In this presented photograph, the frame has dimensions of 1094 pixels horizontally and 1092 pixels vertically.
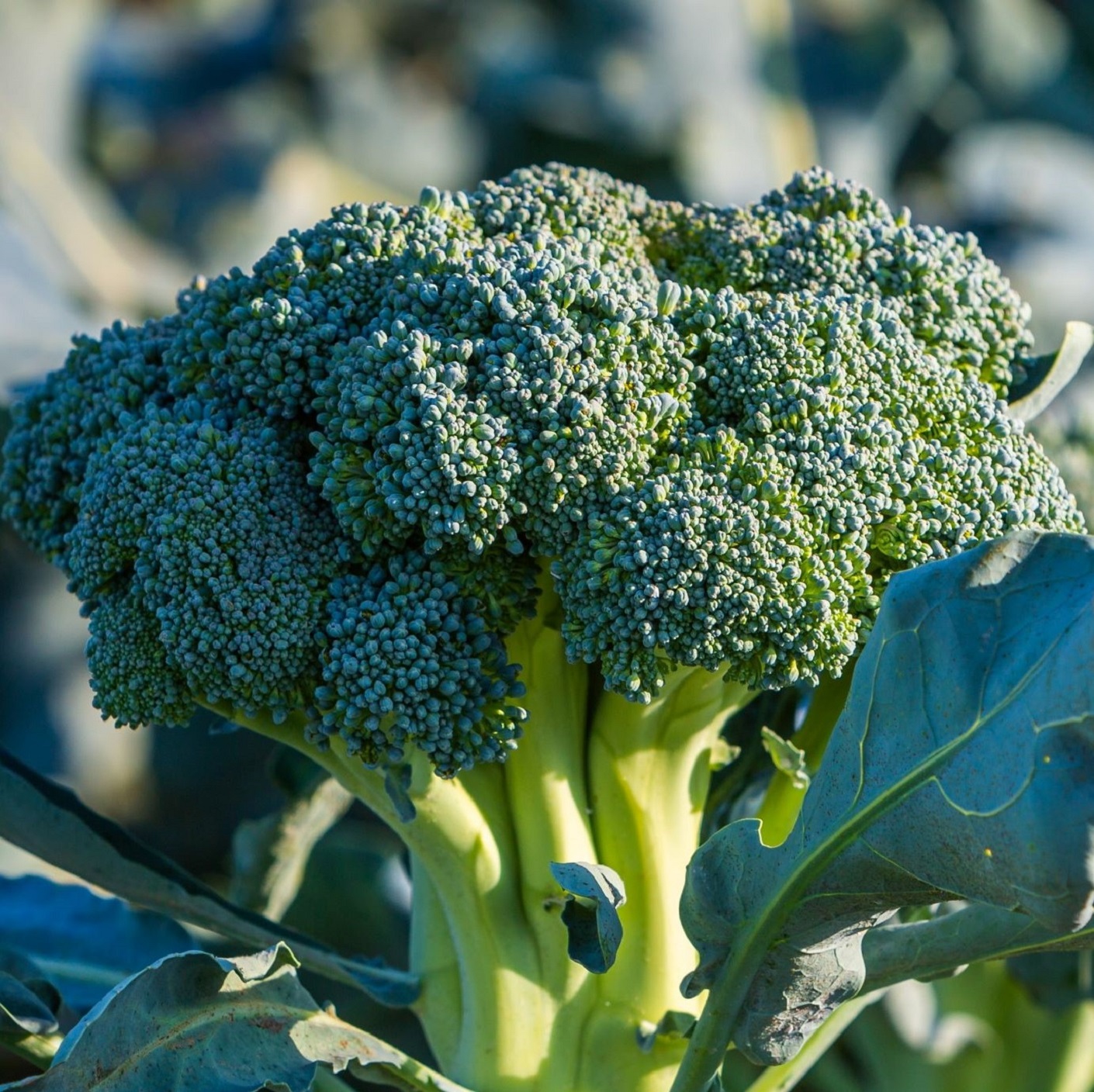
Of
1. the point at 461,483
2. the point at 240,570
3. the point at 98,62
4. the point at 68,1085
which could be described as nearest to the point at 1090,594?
the point at 461,483

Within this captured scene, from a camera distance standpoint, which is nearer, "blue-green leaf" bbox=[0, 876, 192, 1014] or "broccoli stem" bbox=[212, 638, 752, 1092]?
"broccoli stem" bbox=[212, 638, 752, 1092]

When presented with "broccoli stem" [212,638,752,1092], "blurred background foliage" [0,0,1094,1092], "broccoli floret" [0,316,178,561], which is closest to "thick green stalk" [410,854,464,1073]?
"broccoli stem" [212,638,752,1092]

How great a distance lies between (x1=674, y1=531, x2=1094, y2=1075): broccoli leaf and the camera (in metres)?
0.61

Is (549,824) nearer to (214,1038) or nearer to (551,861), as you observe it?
(551,861)

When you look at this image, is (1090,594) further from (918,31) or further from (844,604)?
(918,31)

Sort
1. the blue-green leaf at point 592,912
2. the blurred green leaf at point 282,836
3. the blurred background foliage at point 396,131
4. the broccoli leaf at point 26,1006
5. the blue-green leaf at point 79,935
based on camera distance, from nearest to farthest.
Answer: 1. the blue-green leaf at point 592,912
2. the broccoli leaf at point 26,1006
3. the blue-green leaf at point 79,935
4. the blurred green leaf at point 282,836
5. the blurred background foliage at point 396,131

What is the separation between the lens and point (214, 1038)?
0.77m

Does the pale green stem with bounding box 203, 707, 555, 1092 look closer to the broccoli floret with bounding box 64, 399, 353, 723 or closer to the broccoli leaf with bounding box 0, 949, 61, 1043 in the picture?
the broccoli floret with bounding box 64, 399, 353, 723

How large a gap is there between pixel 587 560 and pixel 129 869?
0.42 metres

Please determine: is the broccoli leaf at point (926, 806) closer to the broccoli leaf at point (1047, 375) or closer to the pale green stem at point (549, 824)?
the pale green stem at point (549, 824)

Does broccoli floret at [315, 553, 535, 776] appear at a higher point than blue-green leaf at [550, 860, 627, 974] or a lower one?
higher

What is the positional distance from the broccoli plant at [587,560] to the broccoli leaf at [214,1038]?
0.01 m

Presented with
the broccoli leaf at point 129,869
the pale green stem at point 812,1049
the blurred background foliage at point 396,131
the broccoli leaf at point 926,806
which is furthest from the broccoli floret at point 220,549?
the blurred background foliage at point 396,131

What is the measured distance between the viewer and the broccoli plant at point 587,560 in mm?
746
